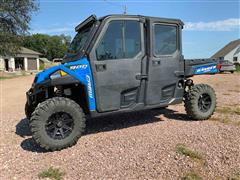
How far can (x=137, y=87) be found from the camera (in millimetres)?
5246

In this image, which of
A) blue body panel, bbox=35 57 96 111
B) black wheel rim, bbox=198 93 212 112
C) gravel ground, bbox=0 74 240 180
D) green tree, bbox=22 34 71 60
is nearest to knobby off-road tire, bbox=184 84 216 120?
black wheel rim, bbox=198 93 212 112

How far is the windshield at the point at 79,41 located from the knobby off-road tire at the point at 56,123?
1.14 meters

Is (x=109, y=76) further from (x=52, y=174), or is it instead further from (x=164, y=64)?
(x=52, y=174)

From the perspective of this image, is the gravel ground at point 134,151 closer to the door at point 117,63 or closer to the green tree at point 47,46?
the door at point 117,63

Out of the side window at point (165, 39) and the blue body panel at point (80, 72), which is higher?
the side window at point (165, 39)

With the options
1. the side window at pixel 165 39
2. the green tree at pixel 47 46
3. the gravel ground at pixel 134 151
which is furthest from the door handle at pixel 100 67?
the green tree at pixel 47 46

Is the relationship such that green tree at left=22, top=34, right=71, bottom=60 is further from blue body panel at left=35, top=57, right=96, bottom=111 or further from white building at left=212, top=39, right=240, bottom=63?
blue body panel at left=35, top=57, right=96, bottom=111

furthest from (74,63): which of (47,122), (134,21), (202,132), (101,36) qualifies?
(202,132)

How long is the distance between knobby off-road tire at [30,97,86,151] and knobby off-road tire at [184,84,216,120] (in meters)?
2.61

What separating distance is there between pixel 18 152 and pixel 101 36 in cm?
255

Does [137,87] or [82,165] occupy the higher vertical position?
[137,87]

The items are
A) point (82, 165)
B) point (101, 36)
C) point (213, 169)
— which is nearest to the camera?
point (213, 169)

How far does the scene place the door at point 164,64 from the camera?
17.5ft

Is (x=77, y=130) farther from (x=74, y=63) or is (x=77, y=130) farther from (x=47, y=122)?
(x=74, y=63)
